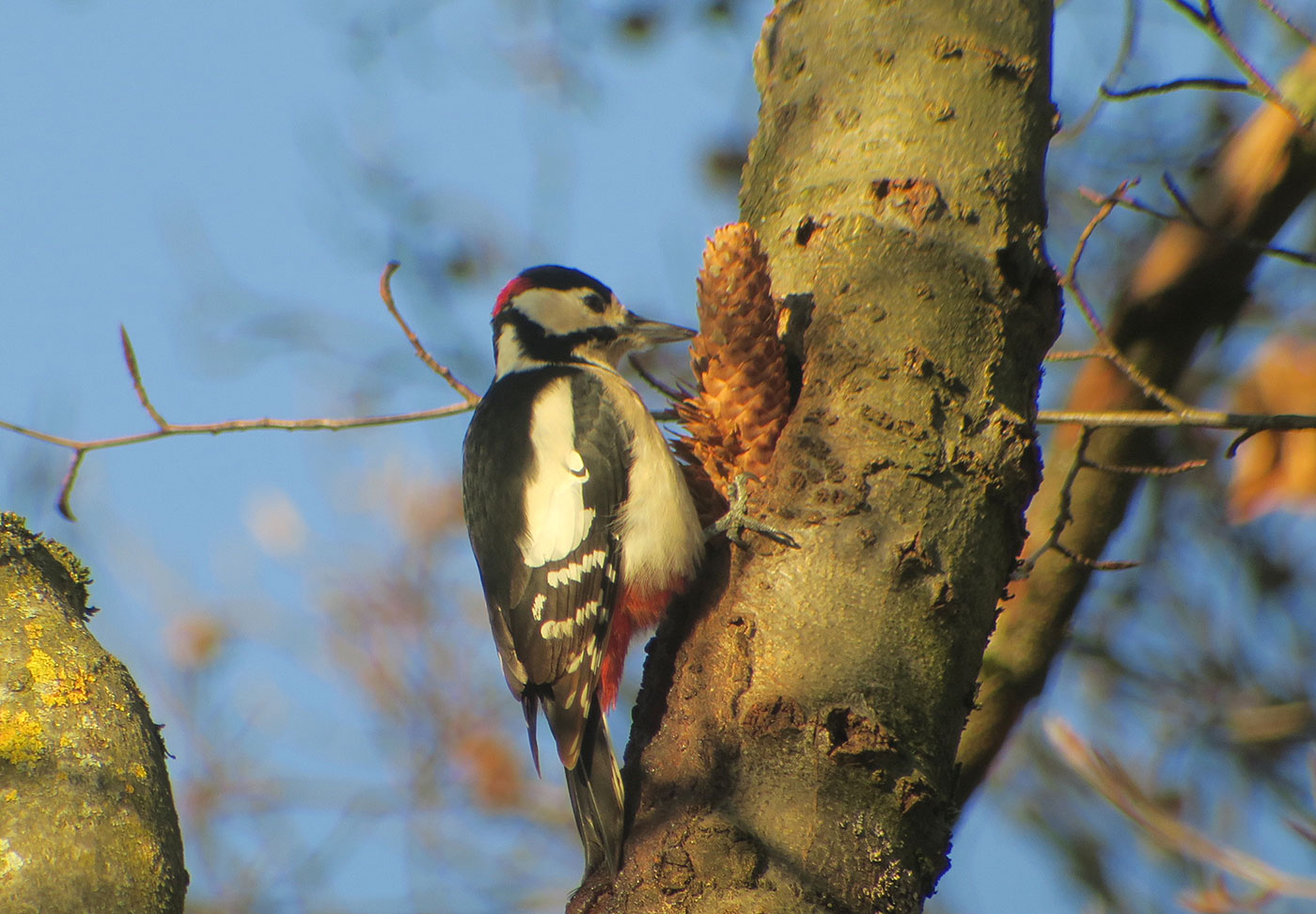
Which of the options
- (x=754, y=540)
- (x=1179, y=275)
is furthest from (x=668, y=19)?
(x=754, y=540)

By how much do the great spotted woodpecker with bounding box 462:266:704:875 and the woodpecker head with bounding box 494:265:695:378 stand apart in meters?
0.22

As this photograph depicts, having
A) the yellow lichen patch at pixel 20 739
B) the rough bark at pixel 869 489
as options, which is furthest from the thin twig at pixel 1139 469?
the yellow lichen patch at pixel 20 739

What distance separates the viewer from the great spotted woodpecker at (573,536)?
246cm

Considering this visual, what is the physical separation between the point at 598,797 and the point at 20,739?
91 centimetres

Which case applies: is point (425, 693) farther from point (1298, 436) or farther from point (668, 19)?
point (1298, 436)

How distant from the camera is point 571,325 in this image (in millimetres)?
3443

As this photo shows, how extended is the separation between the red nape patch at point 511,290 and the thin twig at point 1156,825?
5.89ft

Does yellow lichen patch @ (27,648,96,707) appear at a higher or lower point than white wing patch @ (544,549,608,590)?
lower

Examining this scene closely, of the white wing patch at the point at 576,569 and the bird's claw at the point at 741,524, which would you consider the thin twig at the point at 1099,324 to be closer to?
the bird's claw at the point at 741,524

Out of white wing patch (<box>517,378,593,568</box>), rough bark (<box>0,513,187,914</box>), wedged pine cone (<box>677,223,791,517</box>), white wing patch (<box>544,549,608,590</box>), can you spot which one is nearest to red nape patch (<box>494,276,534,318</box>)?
white wing patch (<box>517,378,593,568</box>)

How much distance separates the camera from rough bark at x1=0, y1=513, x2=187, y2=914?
139 cm

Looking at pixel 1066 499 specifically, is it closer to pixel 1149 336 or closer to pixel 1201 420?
pixel 1201 420

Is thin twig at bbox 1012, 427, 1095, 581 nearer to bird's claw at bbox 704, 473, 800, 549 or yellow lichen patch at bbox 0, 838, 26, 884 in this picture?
bird's claw at bbox 704, 473, 800, 549

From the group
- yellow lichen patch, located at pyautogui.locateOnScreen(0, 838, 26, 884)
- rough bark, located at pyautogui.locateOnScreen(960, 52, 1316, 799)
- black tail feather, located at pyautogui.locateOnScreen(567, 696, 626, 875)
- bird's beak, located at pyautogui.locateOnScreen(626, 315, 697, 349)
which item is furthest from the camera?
bird's beak, located at pyautogui.locateOnScreen(626, 315, 697, 349)
